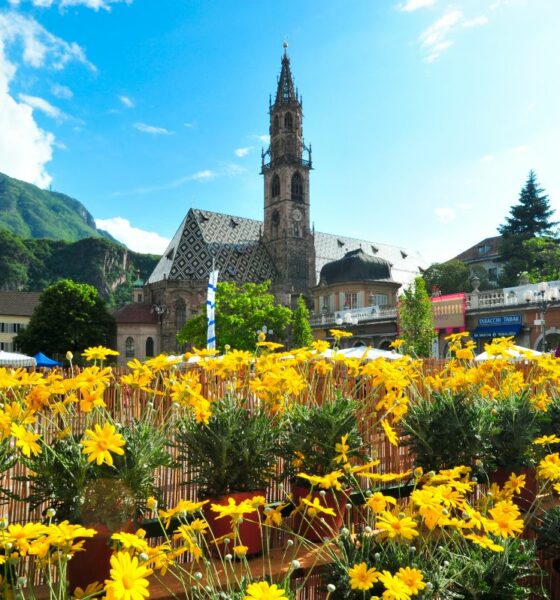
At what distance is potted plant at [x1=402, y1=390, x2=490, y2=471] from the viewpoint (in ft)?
13.8

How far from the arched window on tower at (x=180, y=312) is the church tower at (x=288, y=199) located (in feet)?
38.1

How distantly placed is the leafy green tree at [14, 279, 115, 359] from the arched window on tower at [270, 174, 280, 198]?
2801cm

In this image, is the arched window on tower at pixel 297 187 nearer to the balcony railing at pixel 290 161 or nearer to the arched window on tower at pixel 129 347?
the balcony railing at pixel 290 161

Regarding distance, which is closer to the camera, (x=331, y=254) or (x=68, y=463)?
(x=68, y=463)

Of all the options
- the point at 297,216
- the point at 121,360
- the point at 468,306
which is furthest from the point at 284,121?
the point at 468,306

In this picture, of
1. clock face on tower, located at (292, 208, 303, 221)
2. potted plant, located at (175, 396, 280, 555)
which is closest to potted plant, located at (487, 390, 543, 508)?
potted plant, located at (175, 396, 280, 555)

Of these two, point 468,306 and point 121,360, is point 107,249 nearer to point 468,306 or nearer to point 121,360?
point 121,360

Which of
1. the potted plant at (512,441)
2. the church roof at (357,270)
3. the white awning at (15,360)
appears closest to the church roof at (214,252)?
the church roof at (357,270)

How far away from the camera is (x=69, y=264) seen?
12688 centimetres

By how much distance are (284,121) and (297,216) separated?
12555 mm

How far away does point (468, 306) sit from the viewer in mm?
32750

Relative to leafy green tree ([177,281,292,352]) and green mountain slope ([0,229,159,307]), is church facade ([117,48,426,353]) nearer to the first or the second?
leafy green tree ([177,281,292,352])

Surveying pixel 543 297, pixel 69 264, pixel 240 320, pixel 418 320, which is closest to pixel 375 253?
pixel 240 320

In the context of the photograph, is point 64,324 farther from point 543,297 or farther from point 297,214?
point 543,297
